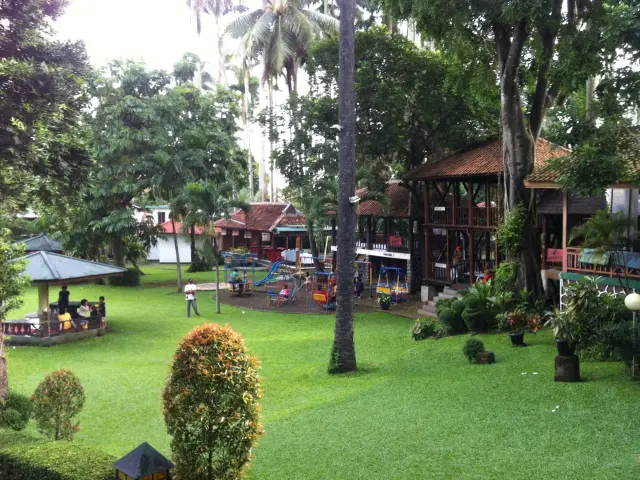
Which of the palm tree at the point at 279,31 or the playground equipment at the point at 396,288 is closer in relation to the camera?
the playground equipment at the point at 396,288

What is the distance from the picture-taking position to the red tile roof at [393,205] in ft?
101

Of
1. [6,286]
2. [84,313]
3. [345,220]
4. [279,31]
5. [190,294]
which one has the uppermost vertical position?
[279,31]

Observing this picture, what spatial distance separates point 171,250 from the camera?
50.7 metres

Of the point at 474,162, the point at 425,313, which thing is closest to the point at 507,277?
the point at 425,313

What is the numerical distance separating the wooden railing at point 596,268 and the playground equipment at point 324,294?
1181 cm

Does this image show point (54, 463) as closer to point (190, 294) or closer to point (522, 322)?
point (522, 322)

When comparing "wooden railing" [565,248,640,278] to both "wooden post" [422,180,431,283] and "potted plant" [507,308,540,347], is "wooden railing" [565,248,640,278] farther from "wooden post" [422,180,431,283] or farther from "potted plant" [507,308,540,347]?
"wooden post" [422,180,431,283]

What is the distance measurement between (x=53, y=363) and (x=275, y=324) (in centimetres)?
871

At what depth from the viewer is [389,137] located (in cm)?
2833

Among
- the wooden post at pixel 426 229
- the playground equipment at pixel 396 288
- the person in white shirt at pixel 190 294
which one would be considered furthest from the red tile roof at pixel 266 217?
the person in white shirt at pixel 190 294

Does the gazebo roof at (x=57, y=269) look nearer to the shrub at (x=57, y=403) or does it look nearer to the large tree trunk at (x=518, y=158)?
the shrub at (x=57, y=403)

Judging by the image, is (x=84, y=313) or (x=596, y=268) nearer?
(x=596, y=268)

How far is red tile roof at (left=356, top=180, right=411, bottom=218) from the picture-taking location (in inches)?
1212

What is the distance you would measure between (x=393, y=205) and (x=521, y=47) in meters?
13.9
